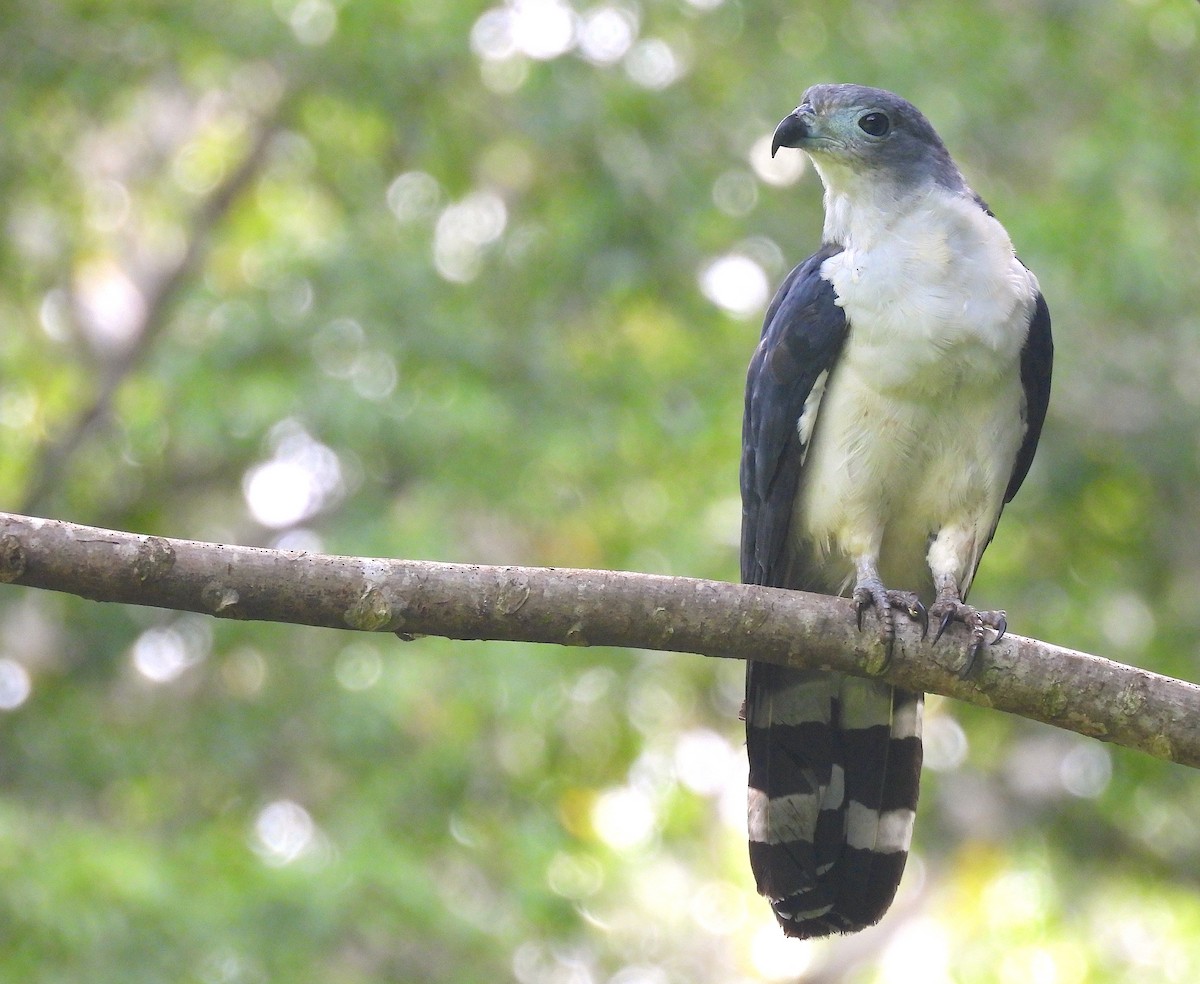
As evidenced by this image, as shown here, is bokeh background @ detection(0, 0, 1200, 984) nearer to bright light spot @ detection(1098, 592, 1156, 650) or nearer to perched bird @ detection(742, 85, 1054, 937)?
bright light spot @ detection(1098, 592, 1156, 650)

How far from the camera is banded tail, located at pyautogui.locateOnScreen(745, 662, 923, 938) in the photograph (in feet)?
13.8

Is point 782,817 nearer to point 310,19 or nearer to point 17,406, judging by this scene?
point 310,19

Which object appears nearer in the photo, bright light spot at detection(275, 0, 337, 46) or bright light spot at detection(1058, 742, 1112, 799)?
bright light spot at detection(275, 0, 337, 46)

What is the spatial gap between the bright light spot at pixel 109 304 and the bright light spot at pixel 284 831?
128 inches

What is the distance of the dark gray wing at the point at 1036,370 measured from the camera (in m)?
4.21

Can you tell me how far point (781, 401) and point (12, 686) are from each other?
5.68m

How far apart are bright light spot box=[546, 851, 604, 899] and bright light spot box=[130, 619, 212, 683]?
237 cm

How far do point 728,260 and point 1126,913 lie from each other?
633 cm

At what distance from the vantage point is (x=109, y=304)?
10266 mm

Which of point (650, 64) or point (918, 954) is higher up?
point (650, 64)

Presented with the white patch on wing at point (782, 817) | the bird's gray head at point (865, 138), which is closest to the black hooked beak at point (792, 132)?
the bird's gray head at point (865, 138)

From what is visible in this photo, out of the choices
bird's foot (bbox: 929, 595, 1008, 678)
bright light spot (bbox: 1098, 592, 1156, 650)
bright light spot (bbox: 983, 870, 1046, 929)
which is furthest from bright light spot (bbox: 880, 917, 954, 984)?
bird's foot (bbox: 929, 595, 1008, 678)

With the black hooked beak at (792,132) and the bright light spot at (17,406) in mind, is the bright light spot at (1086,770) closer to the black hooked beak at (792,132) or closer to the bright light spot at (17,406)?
the black hooked beak at (792,132)

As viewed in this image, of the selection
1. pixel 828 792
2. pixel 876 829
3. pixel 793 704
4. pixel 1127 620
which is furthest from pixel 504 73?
pixel 876 829
